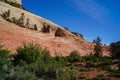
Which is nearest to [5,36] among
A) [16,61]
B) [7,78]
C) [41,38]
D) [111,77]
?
[41,38]

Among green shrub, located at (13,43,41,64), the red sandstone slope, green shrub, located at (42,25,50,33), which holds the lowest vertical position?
green shrub, located at (13,43,41,64)

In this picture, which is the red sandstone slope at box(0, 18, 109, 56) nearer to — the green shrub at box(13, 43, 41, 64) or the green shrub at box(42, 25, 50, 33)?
the green shrub at box(42, 25, 50, 33)

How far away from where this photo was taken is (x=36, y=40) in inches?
2562

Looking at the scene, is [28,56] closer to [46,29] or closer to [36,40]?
[36,40]

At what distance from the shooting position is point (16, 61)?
3247cm

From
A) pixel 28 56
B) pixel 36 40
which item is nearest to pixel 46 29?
pixel 36 40

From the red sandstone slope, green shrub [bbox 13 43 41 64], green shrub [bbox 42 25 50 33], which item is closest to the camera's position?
green shrub [bbox 13 43 41 64]

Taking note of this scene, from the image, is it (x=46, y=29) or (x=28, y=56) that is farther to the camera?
(x=46, y=29)

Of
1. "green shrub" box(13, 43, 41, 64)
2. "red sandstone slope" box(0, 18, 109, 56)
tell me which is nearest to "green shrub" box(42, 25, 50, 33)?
"red sandstone slope" box(0, 18, 109, 56)

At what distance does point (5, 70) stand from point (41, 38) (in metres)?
45.5

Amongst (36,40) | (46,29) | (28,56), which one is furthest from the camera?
(46,29)

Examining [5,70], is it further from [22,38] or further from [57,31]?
[57,31]

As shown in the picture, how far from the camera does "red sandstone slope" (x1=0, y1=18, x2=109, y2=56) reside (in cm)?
5831

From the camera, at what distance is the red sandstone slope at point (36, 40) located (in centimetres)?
5831
